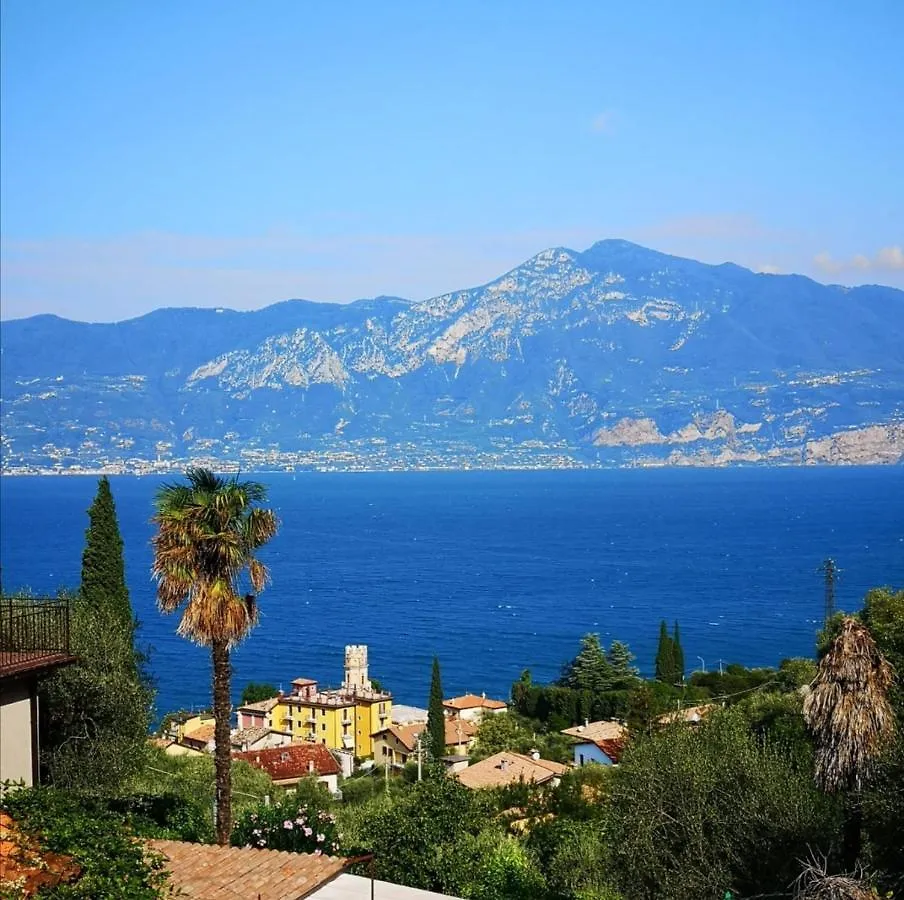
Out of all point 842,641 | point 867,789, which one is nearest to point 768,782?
point 867,789

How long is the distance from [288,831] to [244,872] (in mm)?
4332

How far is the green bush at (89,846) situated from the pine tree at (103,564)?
13691mm

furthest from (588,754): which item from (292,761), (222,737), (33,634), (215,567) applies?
(33,634)

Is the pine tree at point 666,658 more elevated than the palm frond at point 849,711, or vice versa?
the palm frond at point 849,711

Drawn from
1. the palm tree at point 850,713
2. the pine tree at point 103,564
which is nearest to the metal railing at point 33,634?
the palm tree at point 850,713

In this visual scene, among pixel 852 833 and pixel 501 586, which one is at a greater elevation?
pixel 852 833

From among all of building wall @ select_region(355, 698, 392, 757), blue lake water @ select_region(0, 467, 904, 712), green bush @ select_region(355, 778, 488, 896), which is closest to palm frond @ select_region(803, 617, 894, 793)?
green bush @ select_region(355, 778, 488, 896)

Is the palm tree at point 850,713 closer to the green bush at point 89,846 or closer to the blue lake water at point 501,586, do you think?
the green bush at point 89,846

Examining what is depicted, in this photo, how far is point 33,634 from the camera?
12781mm

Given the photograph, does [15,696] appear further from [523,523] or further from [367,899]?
[523,523]

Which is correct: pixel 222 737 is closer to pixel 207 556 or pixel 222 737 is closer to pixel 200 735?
pixel 207 556

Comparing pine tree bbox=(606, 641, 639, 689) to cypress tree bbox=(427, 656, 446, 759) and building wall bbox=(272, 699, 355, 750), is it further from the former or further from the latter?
cypress tree bbox=(427, 656, 446, 759)

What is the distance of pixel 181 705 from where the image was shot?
2552 inches

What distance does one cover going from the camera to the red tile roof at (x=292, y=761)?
41625mm
